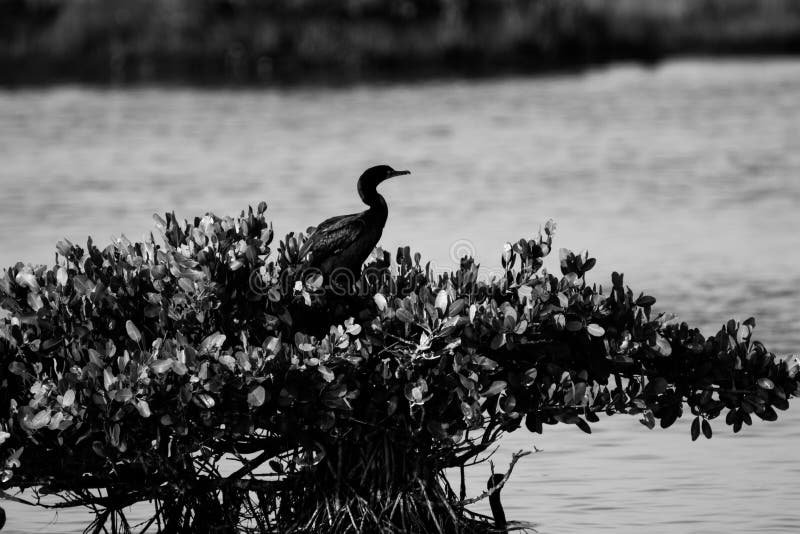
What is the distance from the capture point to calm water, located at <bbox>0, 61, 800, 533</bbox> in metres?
11.7

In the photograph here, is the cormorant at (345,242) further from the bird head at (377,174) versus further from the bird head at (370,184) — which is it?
the bird head at (377,174)

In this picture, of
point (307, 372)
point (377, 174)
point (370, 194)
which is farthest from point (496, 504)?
point (377, 174)

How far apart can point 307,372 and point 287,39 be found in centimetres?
4018

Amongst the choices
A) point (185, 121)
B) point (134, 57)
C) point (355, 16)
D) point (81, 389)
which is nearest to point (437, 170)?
point (185, 121)

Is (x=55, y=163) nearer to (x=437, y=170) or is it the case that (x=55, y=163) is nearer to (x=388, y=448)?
(x=437, y=170)

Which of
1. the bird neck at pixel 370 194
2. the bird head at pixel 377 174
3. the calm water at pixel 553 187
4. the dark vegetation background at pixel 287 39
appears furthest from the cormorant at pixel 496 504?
the dark vegetation background at pixel 287 39

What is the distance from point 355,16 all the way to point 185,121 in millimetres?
8331

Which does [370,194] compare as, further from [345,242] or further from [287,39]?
[287,39]

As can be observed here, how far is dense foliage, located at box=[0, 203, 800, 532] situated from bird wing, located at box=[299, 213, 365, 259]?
246 millimetres

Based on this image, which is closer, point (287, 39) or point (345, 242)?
point (345, 242)

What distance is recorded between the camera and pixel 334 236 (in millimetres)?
9797

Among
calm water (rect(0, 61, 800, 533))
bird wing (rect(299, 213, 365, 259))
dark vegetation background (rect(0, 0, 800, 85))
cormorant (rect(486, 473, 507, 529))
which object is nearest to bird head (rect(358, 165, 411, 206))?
bird wing (rect(299, 213, 365, 259))

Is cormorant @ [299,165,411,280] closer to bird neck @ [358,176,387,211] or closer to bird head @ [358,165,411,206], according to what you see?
bird neck @ [358,176,387,211]

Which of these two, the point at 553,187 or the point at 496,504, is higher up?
the point at 553,187
